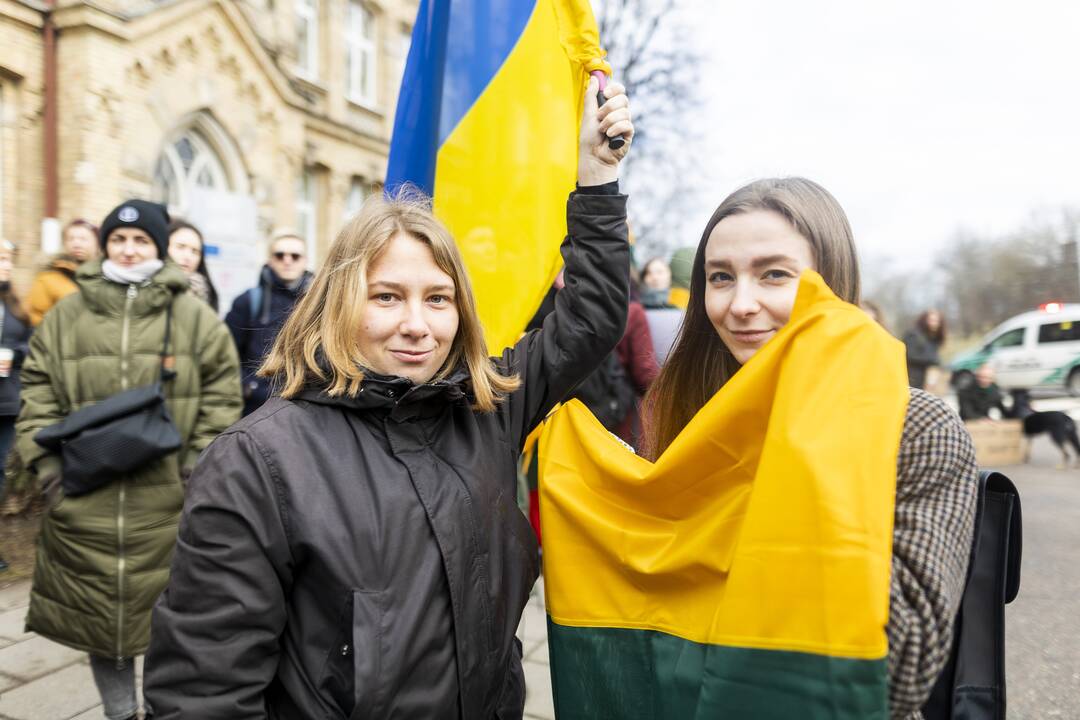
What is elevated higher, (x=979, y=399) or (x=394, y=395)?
(x=394, y=395)

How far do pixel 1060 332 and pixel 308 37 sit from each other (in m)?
17.8

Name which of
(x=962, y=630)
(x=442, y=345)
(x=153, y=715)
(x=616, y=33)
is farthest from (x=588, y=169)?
(x=616, y=33)

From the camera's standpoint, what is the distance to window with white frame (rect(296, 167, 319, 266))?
47.7 feet

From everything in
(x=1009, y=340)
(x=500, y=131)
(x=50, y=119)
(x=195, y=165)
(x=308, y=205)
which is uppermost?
(x=50, y=119)

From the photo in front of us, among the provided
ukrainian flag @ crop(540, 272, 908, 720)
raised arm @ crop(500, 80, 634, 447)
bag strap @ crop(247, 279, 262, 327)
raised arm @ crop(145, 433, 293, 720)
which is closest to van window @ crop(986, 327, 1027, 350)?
bag strap @ crop(247, 279, 262, 327)

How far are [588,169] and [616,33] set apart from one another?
2033cm

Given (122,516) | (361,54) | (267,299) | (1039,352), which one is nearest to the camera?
(122,516)

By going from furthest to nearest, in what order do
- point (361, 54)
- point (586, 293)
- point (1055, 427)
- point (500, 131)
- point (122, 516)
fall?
point (361, 54) → point (1055, 427) → point (122, 516) → point (500, 131) → point (586, 293)

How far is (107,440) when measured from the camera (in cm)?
298

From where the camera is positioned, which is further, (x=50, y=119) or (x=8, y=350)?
(x=50, y=119)

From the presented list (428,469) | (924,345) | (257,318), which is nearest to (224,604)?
(428,469)

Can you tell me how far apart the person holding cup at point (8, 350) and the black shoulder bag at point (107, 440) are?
2.10 m

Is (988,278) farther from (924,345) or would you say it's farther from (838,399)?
(838,399)

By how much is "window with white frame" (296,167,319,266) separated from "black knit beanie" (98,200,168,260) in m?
11.5
